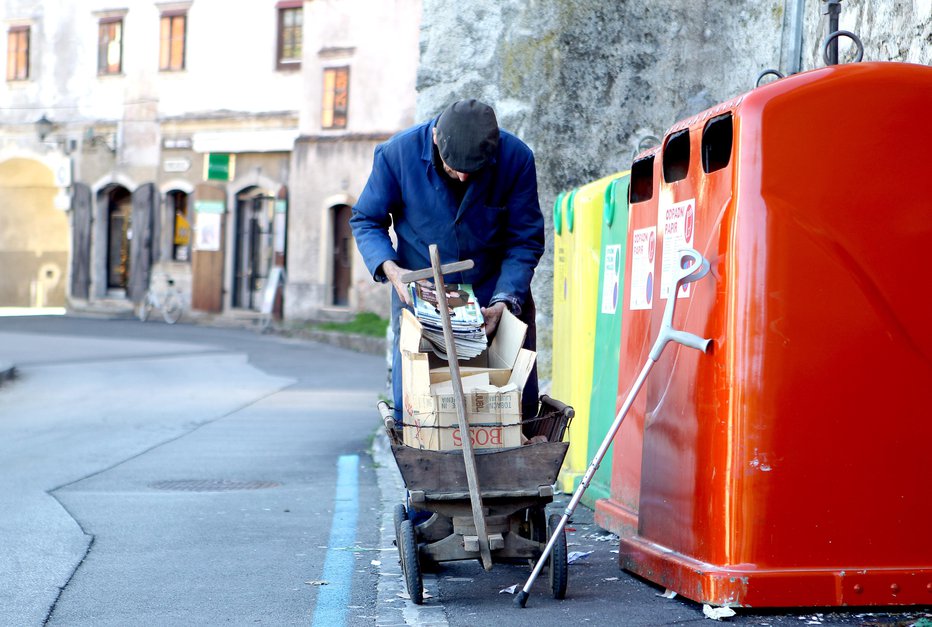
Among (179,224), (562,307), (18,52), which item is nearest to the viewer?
(562,307)

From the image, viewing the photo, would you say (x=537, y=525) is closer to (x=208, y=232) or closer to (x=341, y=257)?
(x=341, y=257)

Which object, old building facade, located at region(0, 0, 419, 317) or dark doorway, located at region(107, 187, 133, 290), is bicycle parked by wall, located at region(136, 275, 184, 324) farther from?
dark doorway, located at region(107, 187, 133, 290)

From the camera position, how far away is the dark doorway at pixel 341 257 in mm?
31422

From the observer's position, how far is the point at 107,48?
35750 millimetres

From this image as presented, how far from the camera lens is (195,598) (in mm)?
4625

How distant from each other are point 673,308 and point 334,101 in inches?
1070

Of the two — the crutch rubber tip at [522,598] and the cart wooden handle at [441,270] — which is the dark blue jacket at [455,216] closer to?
the cart wooden handle at [441,270]

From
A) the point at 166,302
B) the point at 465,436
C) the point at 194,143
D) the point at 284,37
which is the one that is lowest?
the point at 166,302

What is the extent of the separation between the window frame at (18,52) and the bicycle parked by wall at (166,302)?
25.5ft

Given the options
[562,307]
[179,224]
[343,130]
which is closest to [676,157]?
[562,307]

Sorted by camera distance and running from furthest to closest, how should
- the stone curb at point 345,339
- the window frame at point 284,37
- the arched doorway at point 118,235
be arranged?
the arched doorway at point 118,235 < the window frame at point 284,37 < the stone curb at point 345,339

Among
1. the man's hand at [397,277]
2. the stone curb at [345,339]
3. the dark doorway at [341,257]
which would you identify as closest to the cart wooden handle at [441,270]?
the man's hand at [397,277]

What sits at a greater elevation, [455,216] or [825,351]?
[455,216]

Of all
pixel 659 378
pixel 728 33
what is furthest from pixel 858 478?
pixel 728 33
